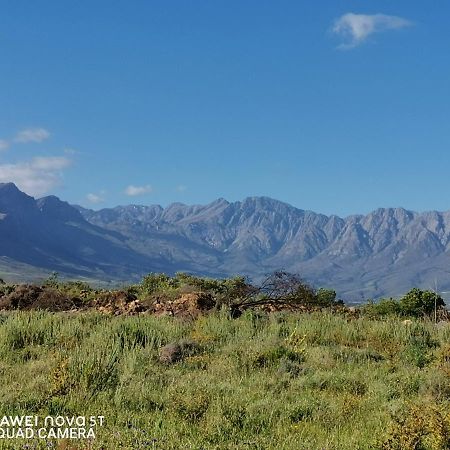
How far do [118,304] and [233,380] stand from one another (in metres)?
10.4

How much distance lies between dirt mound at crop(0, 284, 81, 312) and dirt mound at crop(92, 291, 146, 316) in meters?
0.86

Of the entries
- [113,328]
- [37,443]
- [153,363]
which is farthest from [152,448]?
[113,328]

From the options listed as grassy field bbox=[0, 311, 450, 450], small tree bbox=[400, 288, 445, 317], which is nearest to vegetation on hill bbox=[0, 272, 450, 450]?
grassy field bbox=[0, 311, 450, 450]

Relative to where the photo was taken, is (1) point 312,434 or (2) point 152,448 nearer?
(2) point 152,448

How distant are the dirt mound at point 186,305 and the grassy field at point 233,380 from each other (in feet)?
6.05

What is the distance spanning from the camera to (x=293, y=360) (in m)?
12.8

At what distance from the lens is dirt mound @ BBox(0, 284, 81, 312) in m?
20.6

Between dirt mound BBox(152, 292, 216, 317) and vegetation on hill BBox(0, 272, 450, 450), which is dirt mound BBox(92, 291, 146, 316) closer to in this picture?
vegetation on hill BBox(0, 272, 450, 450)

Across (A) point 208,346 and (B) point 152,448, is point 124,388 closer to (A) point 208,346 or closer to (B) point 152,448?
(B) point 152,448

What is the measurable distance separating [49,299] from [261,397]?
1312 centimetres

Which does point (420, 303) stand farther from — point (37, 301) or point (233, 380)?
point (37, 301)

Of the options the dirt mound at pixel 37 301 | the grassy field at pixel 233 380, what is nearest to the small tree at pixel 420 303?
the grassy field at pixel 233 380

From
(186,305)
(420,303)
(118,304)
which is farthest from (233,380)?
(420,303)

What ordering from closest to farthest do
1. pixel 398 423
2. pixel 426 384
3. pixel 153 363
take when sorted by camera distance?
pixel 398 423 → pixel 426 384 → pixel 153 363
